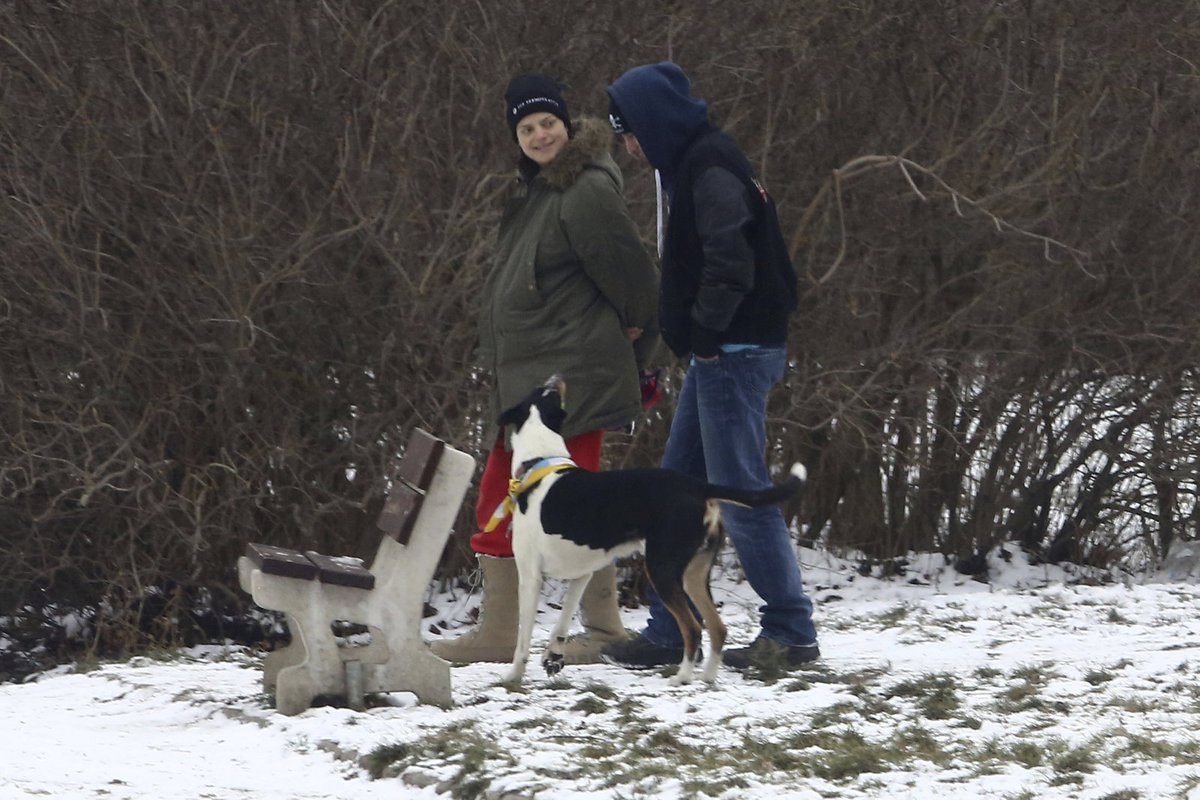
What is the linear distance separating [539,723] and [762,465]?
1194 millimetres

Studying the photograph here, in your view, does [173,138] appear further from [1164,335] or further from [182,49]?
[1164,335]

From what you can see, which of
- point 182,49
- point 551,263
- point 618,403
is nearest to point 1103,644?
point 618,403

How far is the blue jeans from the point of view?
5.34 metres

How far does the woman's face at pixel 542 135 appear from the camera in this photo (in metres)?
5.49

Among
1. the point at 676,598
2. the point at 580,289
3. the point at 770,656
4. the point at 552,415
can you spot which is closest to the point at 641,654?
the point at 770,656

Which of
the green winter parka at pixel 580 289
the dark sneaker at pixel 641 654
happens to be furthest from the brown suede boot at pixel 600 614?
the green winter parka at pixel 580 289

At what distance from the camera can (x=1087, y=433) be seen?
899cm

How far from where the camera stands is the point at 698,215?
5.17m

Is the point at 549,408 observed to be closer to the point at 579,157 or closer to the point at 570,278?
the point at 570,278

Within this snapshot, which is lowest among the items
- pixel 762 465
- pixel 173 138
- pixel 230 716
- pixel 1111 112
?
pixel 230 716

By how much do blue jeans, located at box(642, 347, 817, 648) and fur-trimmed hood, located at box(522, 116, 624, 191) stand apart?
0.73 meters

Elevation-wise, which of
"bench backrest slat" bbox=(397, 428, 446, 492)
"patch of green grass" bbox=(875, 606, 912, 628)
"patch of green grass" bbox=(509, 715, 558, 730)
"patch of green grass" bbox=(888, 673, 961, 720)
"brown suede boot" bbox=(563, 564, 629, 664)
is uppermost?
"bench backrest slat" bbox=(397, 428, 446, 492)

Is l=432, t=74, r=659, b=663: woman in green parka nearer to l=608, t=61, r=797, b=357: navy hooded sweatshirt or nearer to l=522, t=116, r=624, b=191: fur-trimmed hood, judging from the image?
l=522, t=116, r=624, b=191: fur-trimmed hood

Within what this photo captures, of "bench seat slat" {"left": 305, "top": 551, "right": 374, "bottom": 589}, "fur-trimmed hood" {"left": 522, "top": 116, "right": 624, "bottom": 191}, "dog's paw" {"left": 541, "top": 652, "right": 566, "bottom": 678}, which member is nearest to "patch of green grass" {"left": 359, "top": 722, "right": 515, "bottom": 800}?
"bench seat slat" {"left": 305, "top": 551, "right": 374, "bottom": 589}
